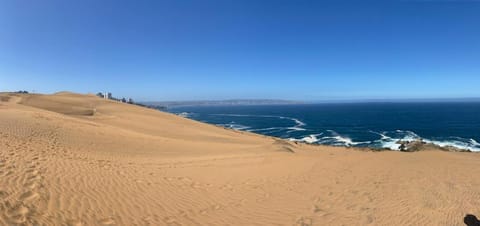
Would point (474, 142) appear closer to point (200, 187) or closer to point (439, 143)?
point (439, 143)

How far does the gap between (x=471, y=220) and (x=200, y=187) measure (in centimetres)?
926

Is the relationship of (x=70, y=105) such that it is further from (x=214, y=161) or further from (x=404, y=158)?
(x=404, y=158)

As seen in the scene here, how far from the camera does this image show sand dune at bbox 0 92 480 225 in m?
8.33

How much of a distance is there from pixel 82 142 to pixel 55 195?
10845 mm

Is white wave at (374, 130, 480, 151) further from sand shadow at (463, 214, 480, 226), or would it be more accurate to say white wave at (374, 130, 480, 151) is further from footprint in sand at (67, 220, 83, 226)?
footprint in sand at (67, 220, 83, 226)

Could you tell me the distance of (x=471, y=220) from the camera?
1037 centimetres

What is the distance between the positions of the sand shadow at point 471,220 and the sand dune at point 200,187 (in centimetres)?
19

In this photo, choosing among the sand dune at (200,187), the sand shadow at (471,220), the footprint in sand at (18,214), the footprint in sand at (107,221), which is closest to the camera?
the footprint in sand at (18,214)

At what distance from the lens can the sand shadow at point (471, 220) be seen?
33.6ft

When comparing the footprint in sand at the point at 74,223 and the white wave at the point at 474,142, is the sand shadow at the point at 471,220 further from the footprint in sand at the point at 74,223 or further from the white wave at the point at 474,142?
the white wave at the point at 474,142

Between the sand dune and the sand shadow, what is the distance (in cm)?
19

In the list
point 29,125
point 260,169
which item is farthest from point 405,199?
point 29,125

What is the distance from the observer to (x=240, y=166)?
57.1ft

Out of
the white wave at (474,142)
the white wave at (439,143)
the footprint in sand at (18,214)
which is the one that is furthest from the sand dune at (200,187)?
the white wave at (474,142)
